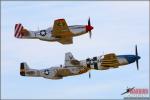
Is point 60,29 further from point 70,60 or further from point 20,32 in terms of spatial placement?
point 20,32

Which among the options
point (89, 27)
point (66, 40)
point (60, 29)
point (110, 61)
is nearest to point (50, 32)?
point (66, 40)

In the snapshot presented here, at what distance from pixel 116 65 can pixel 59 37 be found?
51.5ft

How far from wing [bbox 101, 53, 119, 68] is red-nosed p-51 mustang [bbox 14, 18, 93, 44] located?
806 centimetres

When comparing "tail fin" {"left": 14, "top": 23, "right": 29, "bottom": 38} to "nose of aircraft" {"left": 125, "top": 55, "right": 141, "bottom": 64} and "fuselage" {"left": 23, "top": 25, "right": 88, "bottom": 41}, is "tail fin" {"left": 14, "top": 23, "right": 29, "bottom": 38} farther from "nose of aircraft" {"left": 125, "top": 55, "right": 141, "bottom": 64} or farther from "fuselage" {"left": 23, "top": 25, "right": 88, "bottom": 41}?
"nose of aircraft" {"left": 125, "top": 55, "right": 141, "bottom": 64}

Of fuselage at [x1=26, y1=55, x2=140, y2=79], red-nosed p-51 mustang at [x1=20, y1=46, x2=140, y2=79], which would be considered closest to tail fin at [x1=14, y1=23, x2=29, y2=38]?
red-nosed p-51 mustang at [x1=20, y1=46, x2=140, y2=79]

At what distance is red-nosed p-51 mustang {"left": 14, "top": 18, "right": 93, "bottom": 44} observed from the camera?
17250 cm

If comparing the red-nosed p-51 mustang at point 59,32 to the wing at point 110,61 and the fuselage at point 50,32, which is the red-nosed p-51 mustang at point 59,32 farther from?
the wing at point 110,61

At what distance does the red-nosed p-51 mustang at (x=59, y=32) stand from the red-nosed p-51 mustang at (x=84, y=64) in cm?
814

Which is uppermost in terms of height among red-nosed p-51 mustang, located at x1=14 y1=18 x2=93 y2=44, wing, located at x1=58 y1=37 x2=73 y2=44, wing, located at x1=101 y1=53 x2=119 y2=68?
red-nosed p-51 mustang, located at x1=14 y1=18 x2=93 y2=44

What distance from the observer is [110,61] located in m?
181

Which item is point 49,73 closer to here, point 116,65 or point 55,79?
point 55,79

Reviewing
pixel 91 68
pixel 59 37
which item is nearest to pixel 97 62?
pixel 91 68

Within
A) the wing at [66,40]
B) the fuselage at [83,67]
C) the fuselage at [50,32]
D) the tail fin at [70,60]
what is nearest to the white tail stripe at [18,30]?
the fuselage at [50,32]

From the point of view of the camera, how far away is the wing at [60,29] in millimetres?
171375
